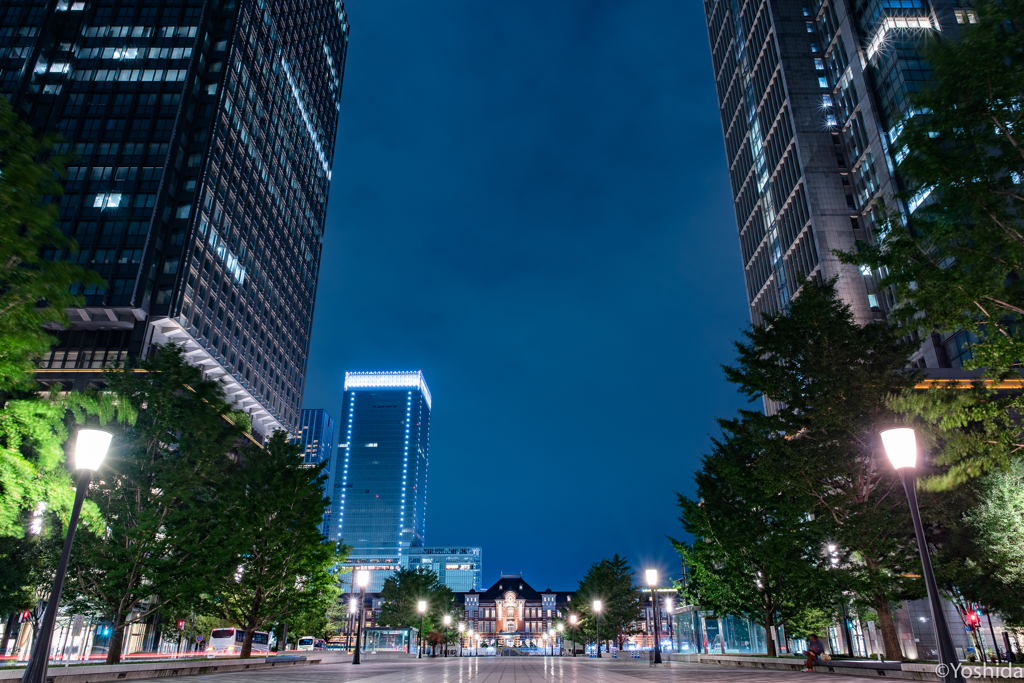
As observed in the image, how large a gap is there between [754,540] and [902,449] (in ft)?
63.4

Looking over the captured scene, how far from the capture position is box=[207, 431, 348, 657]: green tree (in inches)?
1165

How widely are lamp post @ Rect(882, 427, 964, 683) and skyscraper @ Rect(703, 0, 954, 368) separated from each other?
172ft

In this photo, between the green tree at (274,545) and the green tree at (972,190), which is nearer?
the green tree at (972,190)

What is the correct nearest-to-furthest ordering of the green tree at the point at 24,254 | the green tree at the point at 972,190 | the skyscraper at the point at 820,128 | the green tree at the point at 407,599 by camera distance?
1. the green tree at the point at 24,254
2. the green tree at the point at 972,190
3. the green tree at the point at 407,599
4. the skyscraper at the point at 820,128

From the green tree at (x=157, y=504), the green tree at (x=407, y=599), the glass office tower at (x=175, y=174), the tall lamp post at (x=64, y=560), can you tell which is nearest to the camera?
the tall lamp post at (x=64, y=560)

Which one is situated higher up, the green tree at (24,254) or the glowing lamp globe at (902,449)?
the green tree at (24,254)

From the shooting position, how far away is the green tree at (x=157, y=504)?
2153 cm

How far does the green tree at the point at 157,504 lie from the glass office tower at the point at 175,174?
36933 millimetres

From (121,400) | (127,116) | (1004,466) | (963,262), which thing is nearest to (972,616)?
(1004,466)

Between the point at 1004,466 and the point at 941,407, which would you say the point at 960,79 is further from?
the point at 1004,466

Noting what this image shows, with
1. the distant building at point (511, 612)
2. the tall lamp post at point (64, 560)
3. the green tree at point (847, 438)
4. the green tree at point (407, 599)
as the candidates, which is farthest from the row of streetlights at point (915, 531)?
the distant building at point (511, 612)

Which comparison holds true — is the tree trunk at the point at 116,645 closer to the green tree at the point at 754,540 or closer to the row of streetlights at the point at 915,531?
the row of streetlights at the point at 915,531

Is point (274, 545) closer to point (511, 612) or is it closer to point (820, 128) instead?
point (820, 128)

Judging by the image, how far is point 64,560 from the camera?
1189 centimetres
